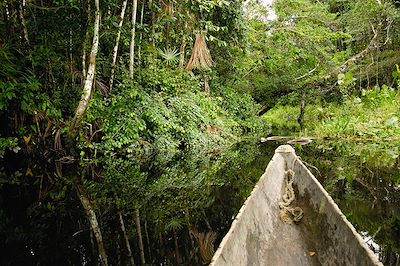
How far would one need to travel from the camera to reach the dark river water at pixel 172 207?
3438 millimetres

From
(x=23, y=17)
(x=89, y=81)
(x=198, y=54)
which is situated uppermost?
(x=23, y=17)

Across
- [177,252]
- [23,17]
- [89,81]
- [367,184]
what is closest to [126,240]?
[177,252]

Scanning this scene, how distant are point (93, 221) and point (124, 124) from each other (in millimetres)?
3812

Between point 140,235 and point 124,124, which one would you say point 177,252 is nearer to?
point 140,235

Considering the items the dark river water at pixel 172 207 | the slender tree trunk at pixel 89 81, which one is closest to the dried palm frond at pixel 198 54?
the dark river water at pixel 172 207

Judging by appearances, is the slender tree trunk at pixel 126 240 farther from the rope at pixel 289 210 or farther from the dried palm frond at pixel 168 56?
the dried palm frond at pixel 168 56

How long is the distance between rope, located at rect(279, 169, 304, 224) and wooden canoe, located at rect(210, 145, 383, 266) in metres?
0.04

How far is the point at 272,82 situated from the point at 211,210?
12962 mm

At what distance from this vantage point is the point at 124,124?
7.80 m

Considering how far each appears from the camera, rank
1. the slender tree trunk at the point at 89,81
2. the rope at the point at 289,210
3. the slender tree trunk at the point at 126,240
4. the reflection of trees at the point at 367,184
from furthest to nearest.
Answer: the slender tree trunk at the point at 89,81 < the reflection of trees at the point at 367,184 < the rope at the point at 289,210 < the slender tree trunk at the point at 126,240

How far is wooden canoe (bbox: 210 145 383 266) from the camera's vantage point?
2.16m

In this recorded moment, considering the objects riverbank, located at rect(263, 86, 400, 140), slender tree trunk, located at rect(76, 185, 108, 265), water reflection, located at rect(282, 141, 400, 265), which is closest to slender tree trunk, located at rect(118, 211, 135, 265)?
slender tree trunk, located at rect(76, 185, 108, 265)

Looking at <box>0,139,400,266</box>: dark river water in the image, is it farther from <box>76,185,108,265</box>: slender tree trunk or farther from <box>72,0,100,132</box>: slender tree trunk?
<box>72,0,100,132</box>: slender tree trunk

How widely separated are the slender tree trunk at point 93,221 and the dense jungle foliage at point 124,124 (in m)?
0.02
